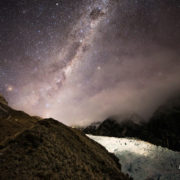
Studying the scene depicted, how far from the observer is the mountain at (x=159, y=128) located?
124 m

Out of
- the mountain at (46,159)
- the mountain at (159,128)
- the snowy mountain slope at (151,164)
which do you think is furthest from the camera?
the mountain at (159,128)

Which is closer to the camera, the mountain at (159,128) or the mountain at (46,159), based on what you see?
the mountain at (46,159)

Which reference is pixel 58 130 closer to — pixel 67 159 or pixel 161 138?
pixel 67 159

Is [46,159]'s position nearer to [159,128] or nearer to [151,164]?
[151,164]

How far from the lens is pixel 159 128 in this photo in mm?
138500

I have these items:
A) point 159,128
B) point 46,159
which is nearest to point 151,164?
point 46,159

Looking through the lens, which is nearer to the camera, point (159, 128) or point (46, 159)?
point (46, 159)

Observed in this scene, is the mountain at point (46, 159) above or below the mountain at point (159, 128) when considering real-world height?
below

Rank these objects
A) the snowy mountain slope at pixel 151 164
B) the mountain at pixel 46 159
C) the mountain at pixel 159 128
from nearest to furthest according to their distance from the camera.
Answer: the mountain at pixel 46 159 < the snowy mountain slope at pixel 151 164 < the mountain at pixel 159 128

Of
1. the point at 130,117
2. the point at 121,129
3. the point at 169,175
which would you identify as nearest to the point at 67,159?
the point at 169,175

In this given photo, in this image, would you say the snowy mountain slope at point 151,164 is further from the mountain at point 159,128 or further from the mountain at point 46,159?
the mountain at point 159,128

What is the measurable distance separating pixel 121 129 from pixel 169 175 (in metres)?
174

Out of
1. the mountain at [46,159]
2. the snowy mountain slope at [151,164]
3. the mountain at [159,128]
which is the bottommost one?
the mountain at [46,159]

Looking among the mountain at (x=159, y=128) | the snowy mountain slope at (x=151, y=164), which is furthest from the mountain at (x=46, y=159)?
the mountain at (x=159, y=128)
